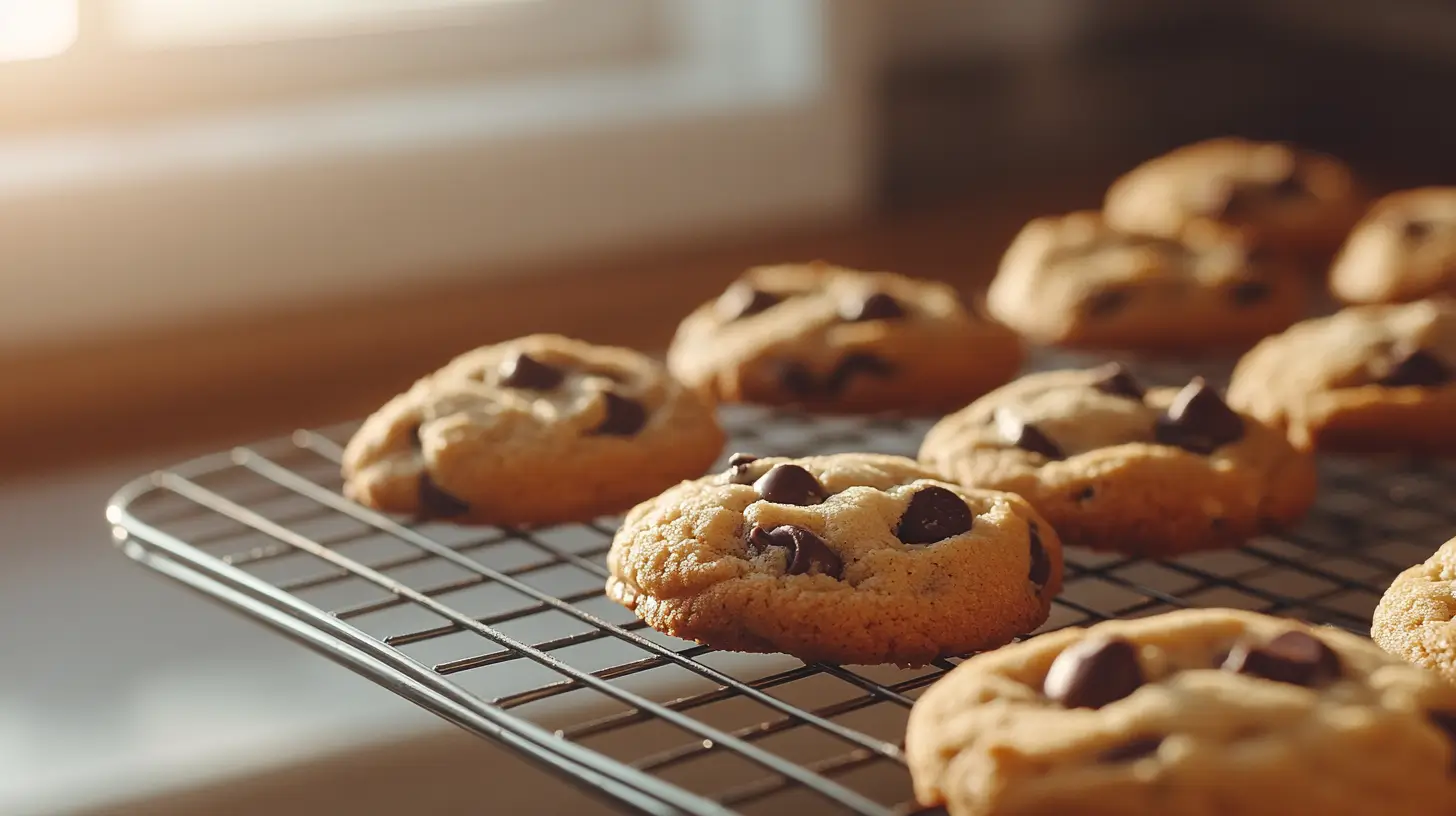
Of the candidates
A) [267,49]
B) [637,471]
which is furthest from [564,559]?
[267,49]

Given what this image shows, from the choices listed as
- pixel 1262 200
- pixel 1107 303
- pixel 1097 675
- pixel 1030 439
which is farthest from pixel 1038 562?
pixel 1262 200

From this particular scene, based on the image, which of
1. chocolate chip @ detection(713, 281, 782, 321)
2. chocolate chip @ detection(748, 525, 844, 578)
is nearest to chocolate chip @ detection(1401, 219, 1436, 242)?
chocolate chip @ detection(713, 281, 782, 321)

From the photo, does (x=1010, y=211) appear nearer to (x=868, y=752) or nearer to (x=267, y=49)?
(x=267, y=49)

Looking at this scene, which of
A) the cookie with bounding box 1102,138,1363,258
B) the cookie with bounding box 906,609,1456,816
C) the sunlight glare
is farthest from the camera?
the sunlight glare

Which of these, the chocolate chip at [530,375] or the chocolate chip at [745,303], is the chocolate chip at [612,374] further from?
the chocolate chip at [745,303]

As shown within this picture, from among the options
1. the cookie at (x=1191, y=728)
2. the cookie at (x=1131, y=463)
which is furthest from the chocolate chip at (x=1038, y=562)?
the cookie at (x=1191, y=728)

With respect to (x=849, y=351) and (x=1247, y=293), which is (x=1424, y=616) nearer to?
(x=849, y=351)

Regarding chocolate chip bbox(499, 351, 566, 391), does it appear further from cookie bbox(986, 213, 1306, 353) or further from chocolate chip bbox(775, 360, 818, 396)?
cookie bbox(986, 213, 1306, 353)
